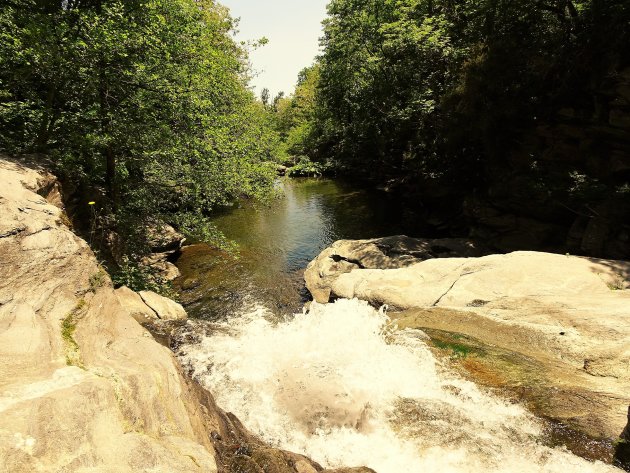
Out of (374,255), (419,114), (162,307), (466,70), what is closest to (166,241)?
(162,307)

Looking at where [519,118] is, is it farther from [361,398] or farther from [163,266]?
[163,266]

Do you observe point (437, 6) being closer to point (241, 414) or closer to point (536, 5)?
point (536, 5)

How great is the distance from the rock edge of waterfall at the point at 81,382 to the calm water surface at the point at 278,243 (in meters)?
A: 7.06

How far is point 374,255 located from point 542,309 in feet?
24.4

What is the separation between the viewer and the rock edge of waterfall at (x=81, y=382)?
3.24 metres

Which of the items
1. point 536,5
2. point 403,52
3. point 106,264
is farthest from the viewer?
point 403,52

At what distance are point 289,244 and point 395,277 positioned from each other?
9445 millimetres

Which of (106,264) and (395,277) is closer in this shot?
(106,264)

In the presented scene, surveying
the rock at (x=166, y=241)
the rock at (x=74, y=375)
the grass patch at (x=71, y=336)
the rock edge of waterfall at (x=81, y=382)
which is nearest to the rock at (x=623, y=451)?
the rock edge of waterfall at (x=81, y=382)

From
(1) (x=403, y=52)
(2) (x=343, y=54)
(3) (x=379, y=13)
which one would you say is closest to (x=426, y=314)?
(1) (x=403, y=52)

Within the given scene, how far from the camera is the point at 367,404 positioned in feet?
21.9

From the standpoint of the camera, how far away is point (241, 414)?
673 centimetres

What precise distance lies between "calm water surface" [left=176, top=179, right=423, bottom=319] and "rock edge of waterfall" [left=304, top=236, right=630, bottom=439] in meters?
2.56

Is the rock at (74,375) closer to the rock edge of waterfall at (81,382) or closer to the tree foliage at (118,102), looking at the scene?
the rock edge of waterfall at (81,382)
